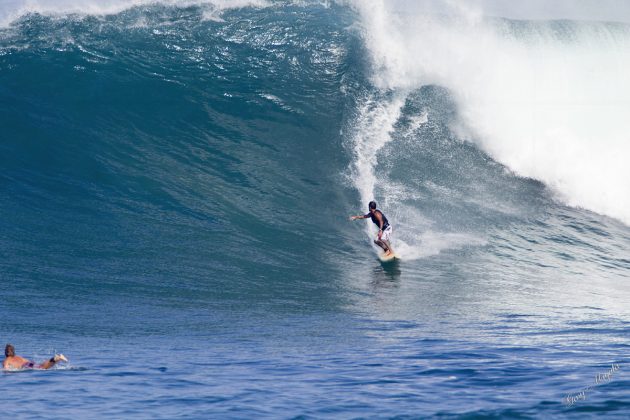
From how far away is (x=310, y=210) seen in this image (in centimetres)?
1588

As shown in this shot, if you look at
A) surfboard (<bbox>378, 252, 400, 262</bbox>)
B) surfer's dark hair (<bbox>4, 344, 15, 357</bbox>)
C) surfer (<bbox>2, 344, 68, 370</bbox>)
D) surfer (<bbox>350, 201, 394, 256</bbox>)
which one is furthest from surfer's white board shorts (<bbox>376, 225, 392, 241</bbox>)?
surfer's dark hair (<bbox>4, 344, 15, 357</bbox>)

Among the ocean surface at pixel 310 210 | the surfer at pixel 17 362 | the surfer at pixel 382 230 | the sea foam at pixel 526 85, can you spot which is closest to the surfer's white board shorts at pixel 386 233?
the surfer at pixel 382 230

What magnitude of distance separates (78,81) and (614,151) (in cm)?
1401

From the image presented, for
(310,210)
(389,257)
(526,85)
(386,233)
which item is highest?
(526,85)

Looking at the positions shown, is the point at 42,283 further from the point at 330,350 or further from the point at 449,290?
the point at 449,290

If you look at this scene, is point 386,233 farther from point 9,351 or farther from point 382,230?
point 9,351

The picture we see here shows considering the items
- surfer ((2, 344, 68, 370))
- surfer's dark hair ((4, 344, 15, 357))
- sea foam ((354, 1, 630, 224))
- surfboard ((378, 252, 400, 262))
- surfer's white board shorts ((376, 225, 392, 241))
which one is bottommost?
surfer ((2, 344, 68, 370))

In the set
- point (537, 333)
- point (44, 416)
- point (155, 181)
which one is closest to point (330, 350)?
point (537, 333)

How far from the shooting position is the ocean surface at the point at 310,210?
8.15m

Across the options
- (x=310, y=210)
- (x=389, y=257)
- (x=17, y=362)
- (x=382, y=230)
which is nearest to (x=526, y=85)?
(x=310, y=210)

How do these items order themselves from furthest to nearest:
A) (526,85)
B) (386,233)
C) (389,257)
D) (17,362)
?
(526,85)
(386,233)
(389,257)
(17,362)

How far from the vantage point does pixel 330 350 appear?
941 cm

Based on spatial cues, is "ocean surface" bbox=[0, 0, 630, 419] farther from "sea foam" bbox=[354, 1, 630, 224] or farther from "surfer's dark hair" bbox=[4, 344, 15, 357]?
"surfer's dark hair" bbox=[4, 344, 15, 357]

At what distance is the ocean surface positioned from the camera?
8.15m
